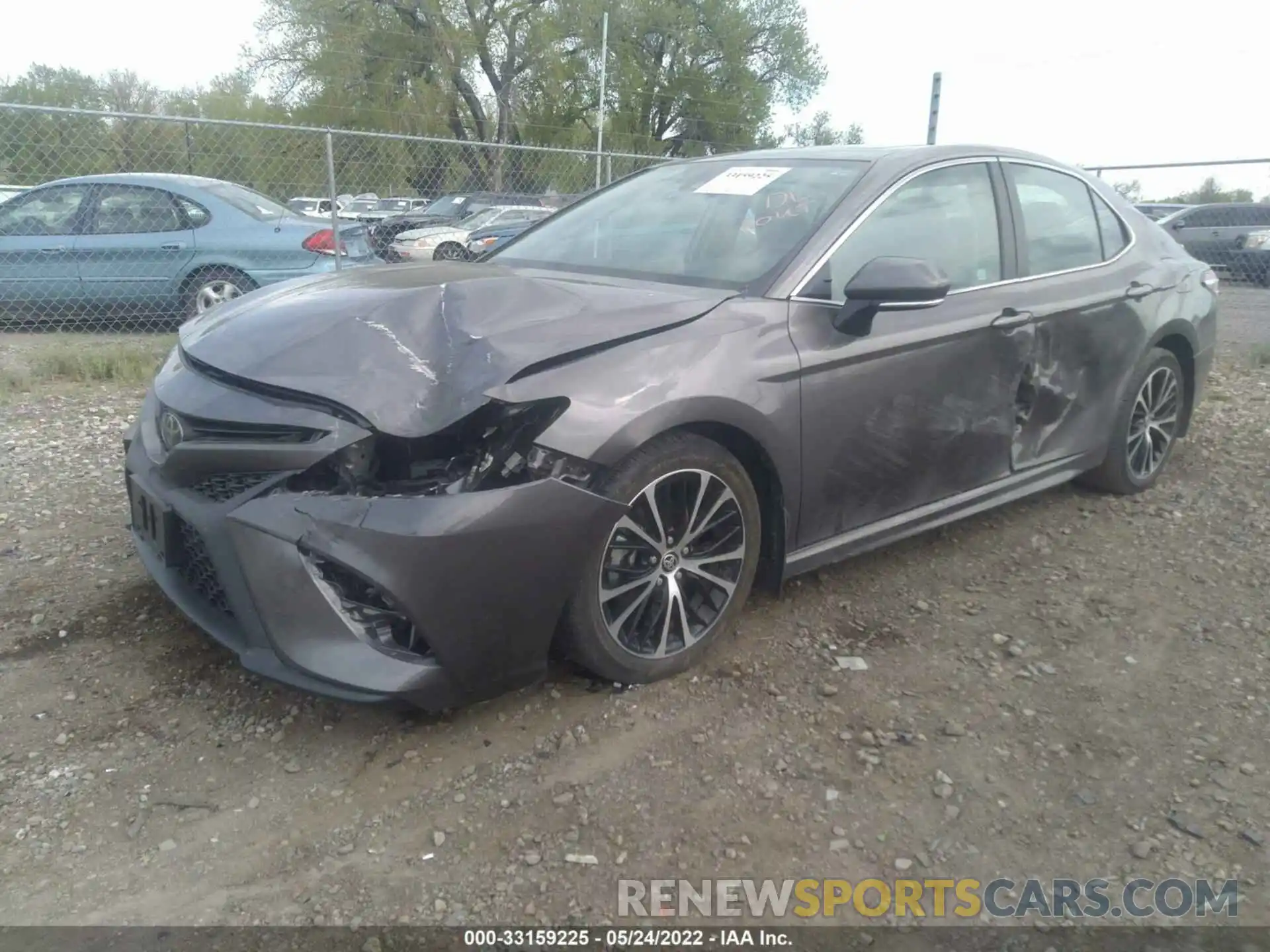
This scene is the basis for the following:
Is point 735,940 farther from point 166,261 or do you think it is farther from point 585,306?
point 166,261

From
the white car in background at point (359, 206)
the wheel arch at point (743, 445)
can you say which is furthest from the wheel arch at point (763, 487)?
the white car in background at point (359, 206)

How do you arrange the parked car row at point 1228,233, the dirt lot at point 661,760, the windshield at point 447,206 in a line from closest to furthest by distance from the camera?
the dirt lot at point 661,760, the windshield at point 447,206, the parked car row at point 1228,233

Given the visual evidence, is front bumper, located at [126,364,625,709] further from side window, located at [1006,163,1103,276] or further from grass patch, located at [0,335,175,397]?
grass patch, located at [0,335,175,397]

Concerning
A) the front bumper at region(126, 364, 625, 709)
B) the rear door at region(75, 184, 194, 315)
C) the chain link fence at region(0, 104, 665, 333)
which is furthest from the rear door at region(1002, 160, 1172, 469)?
the rear door at region(75, 184, 194, 315)

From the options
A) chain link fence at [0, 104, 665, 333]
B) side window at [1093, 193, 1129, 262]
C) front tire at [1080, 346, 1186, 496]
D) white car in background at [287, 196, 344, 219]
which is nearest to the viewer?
side window at [1093, 193, 1129, 262]

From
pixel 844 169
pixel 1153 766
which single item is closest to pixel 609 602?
pixel 1153 766

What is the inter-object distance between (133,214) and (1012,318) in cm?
750

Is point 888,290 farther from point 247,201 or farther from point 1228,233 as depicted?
point 1228,233

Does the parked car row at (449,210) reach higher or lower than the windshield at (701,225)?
lower

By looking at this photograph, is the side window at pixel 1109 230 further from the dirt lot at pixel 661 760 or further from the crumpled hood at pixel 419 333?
the crumpled hood at pixel 419 333

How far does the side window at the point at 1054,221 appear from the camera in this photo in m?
3.98

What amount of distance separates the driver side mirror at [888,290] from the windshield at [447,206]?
12.0 meters

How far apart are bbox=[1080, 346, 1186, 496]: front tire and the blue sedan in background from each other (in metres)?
6.35

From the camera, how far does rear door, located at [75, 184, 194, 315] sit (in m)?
8.30
